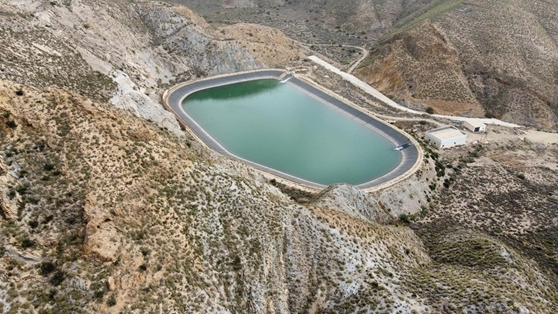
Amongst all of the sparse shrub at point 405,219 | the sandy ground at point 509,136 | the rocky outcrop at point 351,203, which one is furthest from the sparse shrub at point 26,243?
the sandy ground at point 509,136

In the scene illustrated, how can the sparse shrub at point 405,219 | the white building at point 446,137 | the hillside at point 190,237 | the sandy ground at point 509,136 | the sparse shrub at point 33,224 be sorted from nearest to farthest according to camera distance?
the hillside at point 190,237, the sparse shrub at point 33,224, the sparse shrub at point 405,219, the white building at point 446,137, the sandy ground at point 509,136

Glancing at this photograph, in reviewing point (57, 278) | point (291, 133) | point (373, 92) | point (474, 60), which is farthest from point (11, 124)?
point (474, 60)

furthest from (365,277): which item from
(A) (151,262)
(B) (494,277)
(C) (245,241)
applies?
(A) (151,262)

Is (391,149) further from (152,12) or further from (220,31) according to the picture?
(152,12)

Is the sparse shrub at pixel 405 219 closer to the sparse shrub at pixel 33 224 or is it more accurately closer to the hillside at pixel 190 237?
the hillside at pixel 190 237

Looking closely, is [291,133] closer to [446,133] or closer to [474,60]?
[446,133]

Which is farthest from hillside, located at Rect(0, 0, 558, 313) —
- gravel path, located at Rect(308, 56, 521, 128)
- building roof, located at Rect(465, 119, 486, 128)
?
gravel path, located at Rect(308, 56, 521, 128)
